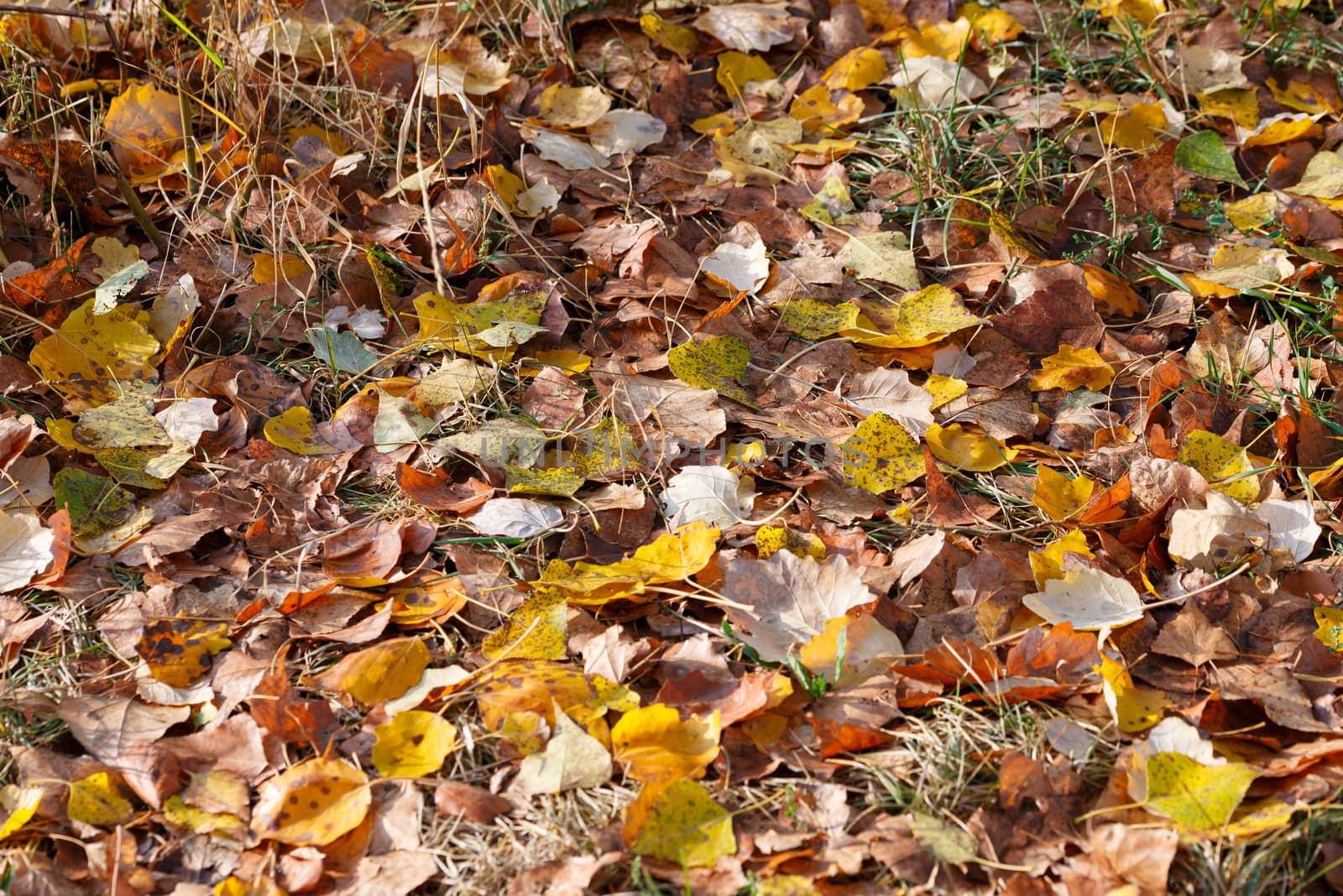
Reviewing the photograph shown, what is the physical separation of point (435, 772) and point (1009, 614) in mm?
872

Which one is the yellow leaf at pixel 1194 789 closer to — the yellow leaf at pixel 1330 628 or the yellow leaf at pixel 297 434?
the yellow leaf at pixel 1330 628

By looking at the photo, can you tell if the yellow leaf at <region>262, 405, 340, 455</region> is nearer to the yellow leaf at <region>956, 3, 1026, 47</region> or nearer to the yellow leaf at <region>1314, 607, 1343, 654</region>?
the yellow leaf at <region>1314, 607, 1343, 654</region>

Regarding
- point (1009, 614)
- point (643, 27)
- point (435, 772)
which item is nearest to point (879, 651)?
point (1009, 614)

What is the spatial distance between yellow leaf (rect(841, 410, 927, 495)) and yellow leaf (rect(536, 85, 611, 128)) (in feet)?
3.68

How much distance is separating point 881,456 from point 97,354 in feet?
4.80

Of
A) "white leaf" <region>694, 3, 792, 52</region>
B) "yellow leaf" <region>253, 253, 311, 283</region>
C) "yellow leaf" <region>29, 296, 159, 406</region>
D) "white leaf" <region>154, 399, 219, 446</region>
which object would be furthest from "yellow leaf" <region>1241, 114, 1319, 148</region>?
"yellow leaf" <region>29, 296, 159, 406</region>

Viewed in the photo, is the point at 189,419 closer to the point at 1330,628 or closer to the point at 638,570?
the point at 638,570

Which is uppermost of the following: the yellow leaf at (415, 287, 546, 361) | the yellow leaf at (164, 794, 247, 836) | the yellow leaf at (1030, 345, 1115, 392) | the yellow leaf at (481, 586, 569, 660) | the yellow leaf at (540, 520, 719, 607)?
the yellow leaf at (415, 287, 546, 361)

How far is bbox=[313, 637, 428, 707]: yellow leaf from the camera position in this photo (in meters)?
1.49

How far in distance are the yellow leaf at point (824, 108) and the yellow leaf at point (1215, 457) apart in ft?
3.72

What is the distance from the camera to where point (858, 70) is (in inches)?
102

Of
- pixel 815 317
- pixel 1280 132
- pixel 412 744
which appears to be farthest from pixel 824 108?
pixel 412 744

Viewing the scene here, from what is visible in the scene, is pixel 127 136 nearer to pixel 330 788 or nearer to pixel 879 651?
pixel 330 788

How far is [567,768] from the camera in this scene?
4.58ft
